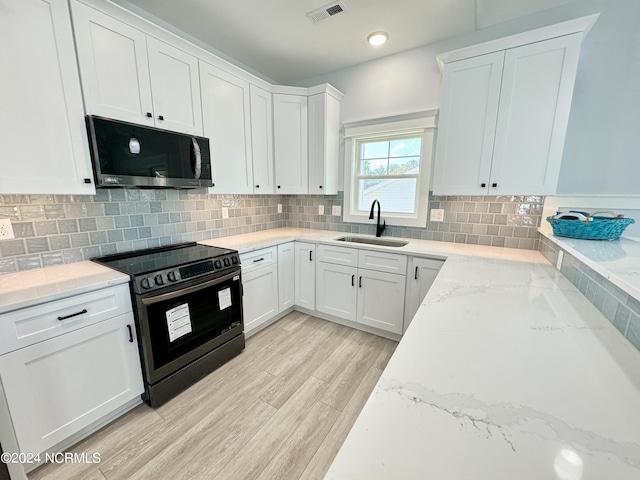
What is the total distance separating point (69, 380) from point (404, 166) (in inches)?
119

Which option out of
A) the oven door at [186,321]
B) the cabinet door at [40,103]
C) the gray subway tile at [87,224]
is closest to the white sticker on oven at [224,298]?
the oven door at [186,321]

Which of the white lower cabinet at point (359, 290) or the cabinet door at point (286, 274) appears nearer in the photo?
the white lower cabinet at point (359, 290)

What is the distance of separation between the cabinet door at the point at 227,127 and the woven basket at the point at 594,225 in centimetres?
256

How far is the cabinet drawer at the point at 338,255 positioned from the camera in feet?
8.20

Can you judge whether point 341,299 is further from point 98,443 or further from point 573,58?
point 573,58

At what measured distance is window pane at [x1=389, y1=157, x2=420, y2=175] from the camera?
2.66 m

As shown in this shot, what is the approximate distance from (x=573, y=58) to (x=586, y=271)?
147 centimetres

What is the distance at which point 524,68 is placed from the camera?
1825 mm

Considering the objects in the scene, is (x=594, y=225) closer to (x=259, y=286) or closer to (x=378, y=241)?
(x=378, y=241)

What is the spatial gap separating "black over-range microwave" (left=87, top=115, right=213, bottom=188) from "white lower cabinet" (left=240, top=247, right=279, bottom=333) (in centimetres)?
78

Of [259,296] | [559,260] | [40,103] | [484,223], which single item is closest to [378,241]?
[484,223]

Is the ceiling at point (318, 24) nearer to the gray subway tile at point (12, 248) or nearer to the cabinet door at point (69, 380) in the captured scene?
the gray subway tile at point (12, 248)

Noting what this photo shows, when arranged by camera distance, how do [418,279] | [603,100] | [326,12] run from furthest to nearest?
[418,279] → [326,12] → [603,100]

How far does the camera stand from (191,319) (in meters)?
1.77
